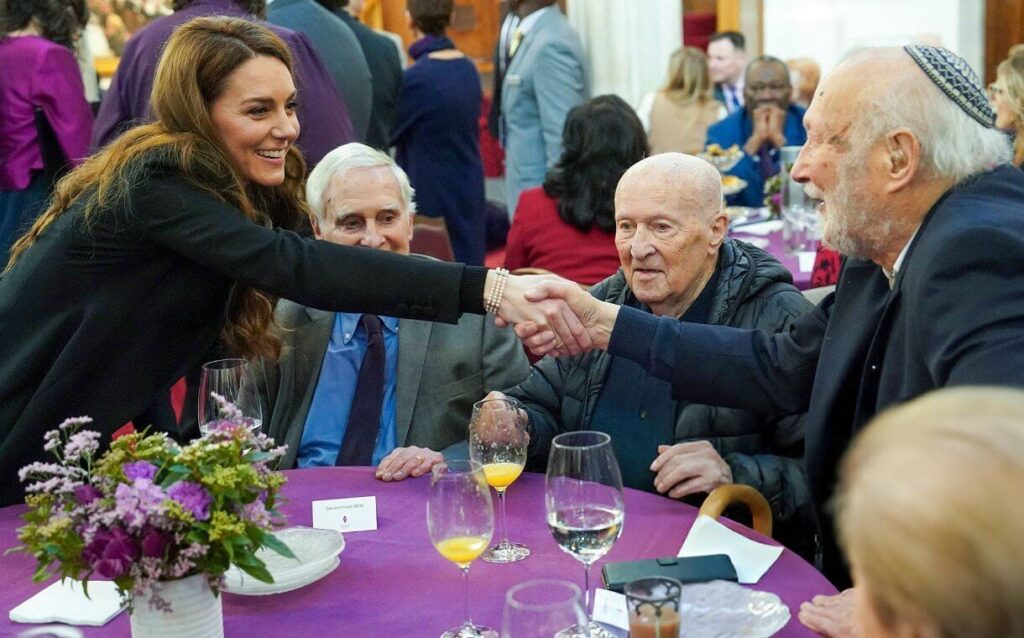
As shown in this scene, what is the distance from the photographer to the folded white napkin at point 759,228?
15.9 ft

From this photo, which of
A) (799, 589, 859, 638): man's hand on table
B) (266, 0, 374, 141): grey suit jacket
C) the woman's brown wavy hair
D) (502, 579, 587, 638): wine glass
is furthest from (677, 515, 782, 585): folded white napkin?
(266, 0, 374, 141): grey suit jacket

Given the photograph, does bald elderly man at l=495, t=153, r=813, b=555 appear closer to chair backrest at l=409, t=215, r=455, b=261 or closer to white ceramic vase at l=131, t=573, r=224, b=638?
white ceramic vase at l=131, t=573, r=224, b=638

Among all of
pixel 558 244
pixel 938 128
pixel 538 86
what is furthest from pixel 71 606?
pixel 538 86

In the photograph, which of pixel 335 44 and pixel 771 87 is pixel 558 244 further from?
pixel 771 87

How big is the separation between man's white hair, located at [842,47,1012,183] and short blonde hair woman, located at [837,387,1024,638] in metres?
1.12

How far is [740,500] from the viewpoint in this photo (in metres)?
2.18

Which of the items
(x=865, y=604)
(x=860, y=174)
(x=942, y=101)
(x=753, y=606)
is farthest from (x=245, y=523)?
(x=942, y=101)

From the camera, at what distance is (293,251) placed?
7.97ft

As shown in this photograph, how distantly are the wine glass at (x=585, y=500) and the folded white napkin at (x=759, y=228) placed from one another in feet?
11.0

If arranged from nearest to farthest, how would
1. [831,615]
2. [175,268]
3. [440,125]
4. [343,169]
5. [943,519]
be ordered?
[943,519], [831,615], [175,268], [343,169], [440,125]

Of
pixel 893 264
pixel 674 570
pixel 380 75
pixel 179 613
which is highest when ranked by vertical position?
pixel 380 75

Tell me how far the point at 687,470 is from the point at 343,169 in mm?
1262

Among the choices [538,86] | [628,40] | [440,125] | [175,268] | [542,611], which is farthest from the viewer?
[628,40]

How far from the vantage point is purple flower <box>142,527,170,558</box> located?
1.45 m
